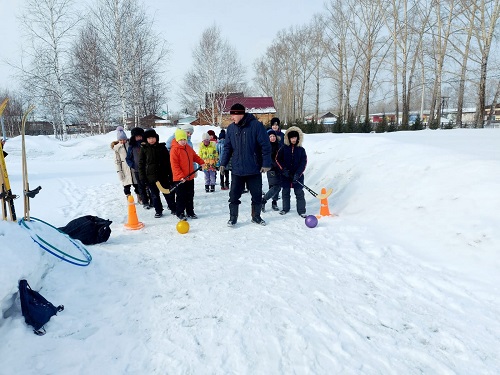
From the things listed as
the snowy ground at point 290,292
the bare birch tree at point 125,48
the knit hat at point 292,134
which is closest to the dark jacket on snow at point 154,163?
the snowy ground at point 290,292

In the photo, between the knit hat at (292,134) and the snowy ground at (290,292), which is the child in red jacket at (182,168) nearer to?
the snowy ground at (290,292)

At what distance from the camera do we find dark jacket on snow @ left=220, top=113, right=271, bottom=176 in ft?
16.4

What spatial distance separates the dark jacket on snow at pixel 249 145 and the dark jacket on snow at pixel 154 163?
4.90 ft

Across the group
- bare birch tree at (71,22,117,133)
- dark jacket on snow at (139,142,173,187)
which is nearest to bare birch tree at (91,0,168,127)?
bare birch tree at (71,22,117,133)

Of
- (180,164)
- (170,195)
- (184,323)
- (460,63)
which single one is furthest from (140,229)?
(460,63)

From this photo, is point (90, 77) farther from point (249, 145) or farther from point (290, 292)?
point (290, 292)

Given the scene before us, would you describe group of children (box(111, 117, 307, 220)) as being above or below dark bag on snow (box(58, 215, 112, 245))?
above

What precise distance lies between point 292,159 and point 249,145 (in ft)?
3.61

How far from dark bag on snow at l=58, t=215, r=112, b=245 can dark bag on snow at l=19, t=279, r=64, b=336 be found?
185cm

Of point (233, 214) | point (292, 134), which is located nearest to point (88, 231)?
point (233, 214)

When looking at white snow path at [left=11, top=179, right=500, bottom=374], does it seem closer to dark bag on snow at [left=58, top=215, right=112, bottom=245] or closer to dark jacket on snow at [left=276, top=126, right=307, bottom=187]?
dark bag on snow at [left=58, top=215, right=112, bottom=245]

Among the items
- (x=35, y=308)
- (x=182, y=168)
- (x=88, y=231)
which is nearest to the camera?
(x=35, y=308)

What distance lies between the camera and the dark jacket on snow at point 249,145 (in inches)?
197

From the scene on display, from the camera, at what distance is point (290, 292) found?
305 cm
